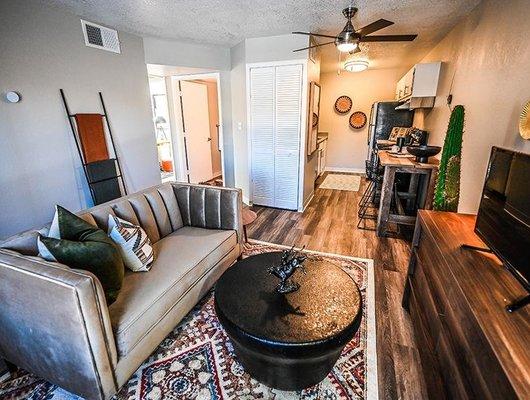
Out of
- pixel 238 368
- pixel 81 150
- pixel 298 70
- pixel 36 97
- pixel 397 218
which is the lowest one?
pixel 238 368

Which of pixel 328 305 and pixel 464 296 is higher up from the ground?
pixel 464 296

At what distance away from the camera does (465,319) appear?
1.02 metres

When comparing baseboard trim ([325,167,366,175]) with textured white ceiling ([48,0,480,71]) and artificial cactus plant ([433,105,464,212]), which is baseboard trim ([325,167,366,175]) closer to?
textured white ceiling ([48,0,480,71])

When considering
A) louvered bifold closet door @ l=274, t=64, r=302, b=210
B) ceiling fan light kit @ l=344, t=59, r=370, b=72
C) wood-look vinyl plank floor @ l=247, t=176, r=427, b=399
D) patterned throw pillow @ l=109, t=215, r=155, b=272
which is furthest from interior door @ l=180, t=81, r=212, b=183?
patterned throw pillow @ l=109, t=215, r=155, b=272

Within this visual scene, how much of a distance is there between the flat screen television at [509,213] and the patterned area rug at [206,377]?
3.02 feet

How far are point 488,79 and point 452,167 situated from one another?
0.95 m

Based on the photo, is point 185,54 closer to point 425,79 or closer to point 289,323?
point 425,79

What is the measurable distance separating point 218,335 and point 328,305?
84 centimetres

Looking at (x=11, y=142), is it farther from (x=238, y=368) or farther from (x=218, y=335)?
(x=238, y=368)

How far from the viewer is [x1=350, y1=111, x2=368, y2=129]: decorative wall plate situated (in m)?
6.43

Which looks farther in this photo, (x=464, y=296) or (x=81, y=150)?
(x=81, y=150)

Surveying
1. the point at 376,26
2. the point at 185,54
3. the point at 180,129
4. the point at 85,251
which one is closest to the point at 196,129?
the point at 180,129

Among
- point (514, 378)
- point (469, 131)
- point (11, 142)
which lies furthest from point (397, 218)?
point (11, 142)

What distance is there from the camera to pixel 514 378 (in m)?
0.69
